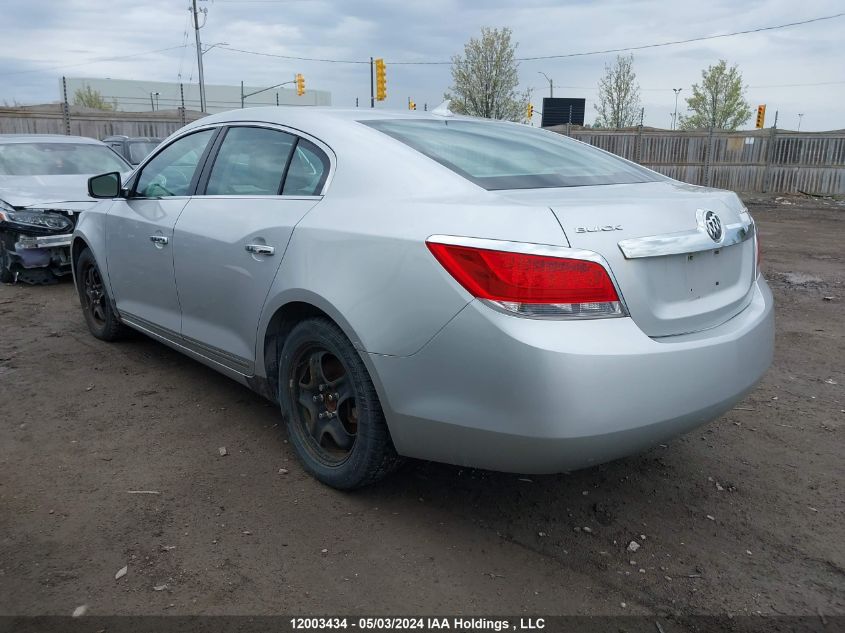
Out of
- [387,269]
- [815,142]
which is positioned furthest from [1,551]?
[815,142]

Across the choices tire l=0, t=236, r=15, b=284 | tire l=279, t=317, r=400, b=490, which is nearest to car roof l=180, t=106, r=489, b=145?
tire l=279, t=317, r=400, b=490

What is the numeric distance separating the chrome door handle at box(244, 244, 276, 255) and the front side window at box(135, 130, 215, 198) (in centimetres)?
91

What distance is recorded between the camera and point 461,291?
2404 millimetres

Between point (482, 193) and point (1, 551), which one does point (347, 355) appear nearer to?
point (482, 193)

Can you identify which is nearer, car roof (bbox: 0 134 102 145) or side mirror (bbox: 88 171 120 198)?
side mirror (bbox: 88 171 120 198)

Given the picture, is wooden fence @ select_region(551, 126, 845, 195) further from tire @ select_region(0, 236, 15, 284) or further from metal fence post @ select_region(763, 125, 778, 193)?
tire @ select_region(0, 236, 15, 284)

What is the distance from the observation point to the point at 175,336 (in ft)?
13.5

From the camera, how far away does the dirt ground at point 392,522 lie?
2477mm

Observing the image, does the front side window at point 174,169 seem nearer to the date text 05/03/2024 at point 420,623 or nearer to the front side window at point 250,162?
the front side window at point 250,162

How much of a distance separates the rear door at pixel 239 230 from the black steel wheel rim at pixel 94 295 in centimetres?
172

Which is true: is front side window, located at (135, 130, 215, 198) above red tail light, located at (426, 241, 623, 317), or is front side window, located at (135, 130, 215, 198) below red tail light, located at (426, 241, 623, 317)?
above

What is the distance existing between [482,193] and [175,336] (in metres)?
2.26

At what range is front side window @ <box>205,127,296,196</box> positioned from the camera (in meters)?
3.44

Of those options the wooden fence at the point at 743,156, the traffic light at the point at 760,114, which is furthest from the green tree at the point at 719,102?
the wooden fence at the point at 743,156
